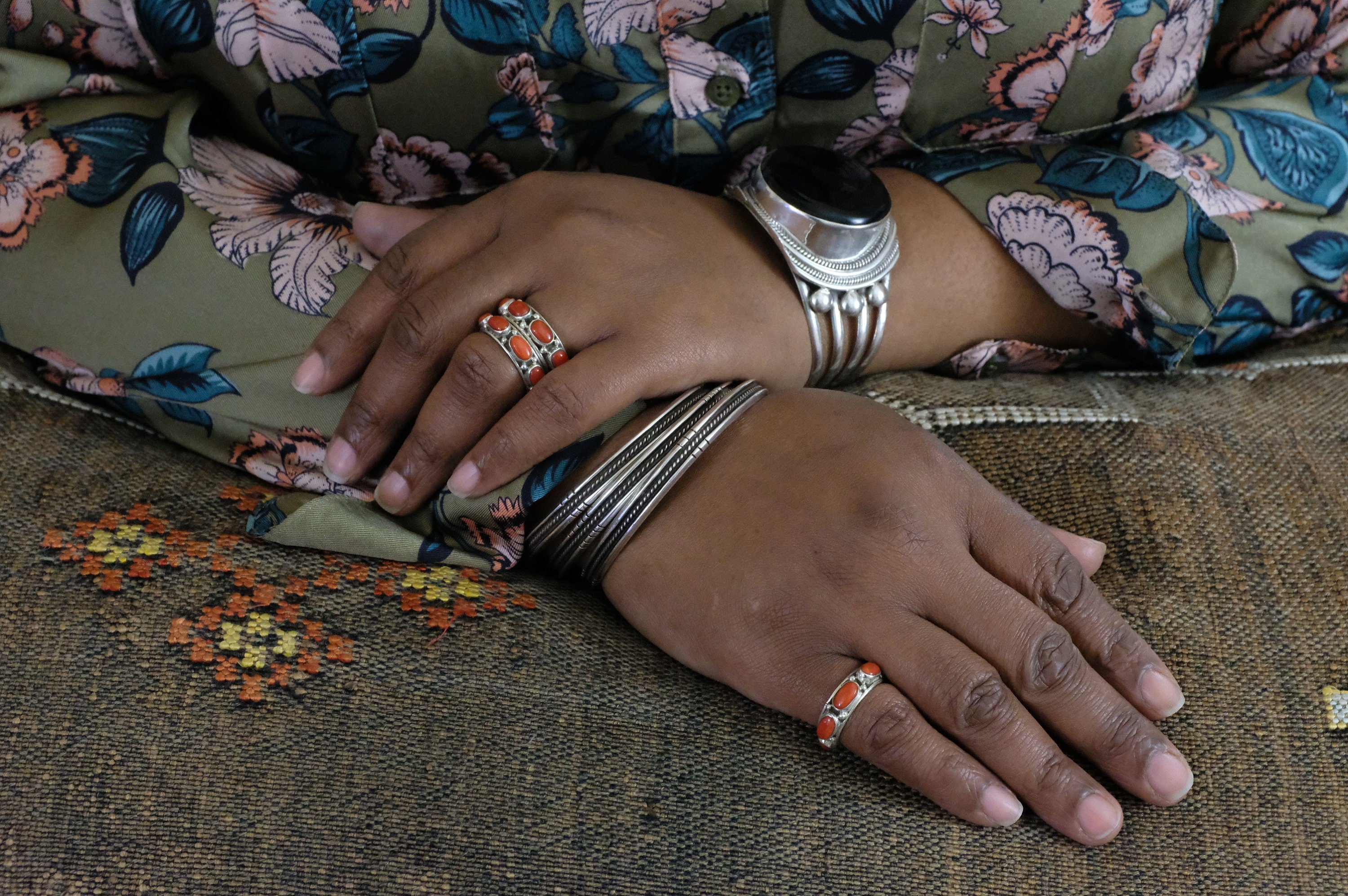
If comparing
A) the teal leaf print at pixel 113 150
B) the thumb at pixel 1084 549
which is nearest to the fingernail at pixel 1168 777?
the thumb at pixel 1084 549

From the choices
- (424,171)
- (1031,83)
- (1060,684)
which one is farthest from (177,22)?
(1060,684)

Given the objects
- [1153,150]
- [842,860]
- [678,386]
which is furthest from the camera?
[1153,150]

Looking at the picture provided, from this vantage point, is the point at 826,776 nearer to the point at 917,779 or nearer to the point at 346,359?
the point at 917,779

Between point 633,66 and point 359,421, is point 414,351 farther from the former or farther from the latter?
point 633,66

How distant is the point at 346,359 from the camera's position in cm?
64

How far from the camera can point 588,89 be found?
0.72m

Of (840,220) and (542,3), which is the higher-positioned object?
(542,3)

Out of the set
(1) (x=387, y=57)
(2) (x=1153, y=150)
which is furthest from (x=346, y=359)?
(2) (x=1153, y=150)

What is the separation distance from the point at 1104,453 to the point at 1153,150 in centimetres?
27

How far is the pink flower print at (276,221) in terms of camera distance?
2.19ft

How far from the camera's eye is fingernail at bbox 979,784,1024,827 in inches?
20.4

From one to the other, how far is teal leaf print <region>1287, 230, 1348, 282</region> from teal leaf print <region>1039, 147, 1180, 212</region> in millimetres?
155

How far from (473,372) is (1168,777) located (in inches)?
18.3

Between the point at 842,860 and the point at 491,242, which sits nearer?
the point at 842,860
